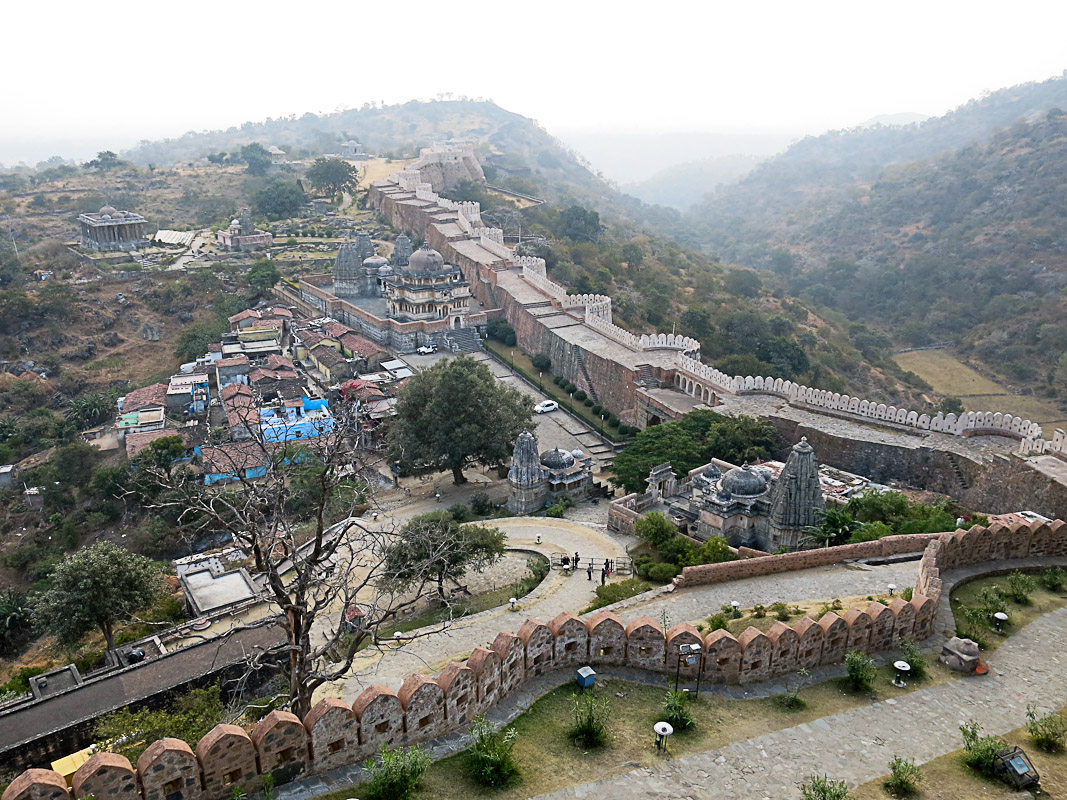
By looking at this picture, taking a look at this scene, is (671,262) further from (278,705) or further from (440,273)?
(278,705)

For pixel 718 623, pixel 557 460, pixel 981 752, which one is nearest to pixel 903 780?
pixel 981 752

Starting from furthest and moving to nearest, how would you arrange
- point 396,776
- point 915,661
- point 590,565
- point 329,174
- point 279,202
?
1. point 329,174
2. point 279,202
3. point 590,565
4. point 915,661
5. point 396,776

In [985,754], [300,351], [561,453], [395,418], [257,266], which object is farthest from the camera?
[257,266]

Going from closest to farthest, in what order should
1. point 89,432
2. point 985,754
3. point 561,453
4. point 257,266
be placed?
point 985,754 → point 561,453 → point 89,432 → point 257,266

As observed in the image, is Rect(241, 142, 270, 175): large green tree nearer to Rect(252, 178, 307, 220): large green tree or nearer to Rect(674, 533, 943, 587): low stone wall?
Rect(252, 178, 307, 220): large green tree

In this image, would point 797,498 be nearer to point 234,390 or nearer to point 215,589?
point 215,589

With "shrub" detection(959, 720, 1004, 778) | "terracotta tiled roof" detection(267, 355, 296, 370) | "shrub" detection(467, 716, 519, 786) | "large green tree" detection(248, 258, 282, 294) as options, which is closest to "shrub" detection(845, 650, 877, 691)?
"shrub" detection(959, 720, 1004, 778)

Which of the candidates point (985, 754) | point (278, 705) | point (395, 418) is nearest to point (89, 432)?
point (395, 418)

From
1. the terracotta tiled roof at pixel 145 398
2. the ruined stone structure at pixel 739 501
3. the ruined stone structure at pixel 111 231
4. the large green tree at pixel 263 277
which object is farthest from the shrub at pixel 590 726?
the ruined stone structure at pixel 111 231
